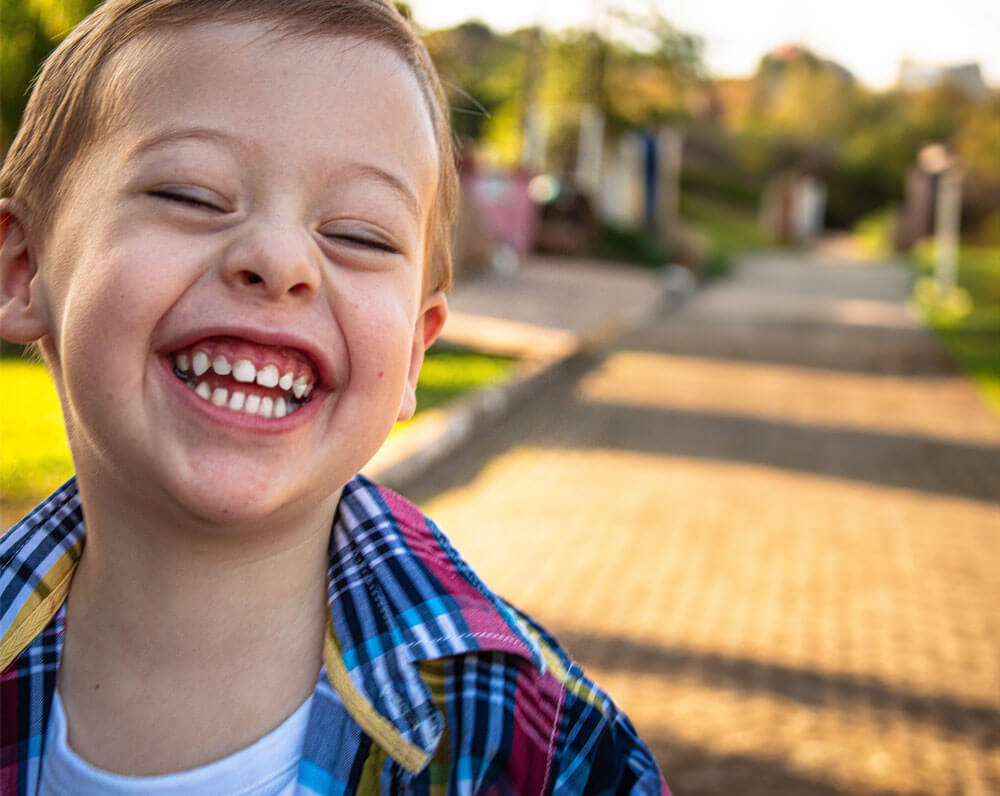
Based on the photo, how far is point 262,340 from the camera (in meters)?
1.21

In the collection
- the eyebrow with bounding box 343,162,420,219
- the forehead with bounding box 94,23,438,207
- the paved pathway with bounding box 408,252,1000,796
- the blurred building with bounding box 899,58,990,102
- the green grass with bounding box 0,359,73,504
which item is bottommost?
the blurred building with bounding box 899,58,990,102

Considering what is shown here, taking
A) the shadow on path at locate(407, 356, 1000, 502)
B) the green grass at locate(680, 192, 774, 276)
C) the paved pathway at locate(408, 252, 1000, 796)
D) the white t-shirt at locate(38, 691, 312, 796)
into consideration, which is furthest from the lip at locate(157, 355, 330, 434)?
the green grass at locate(680, 192, 774, 276)

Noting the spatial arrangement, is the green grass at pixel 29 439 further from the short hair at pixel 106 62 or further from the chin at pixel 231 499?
the chin at pixel 231 499

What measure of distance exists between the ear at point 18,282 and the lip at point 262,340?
248 mm

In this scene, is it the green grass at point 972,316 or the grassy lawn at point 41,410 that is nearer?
the grassy lawn at point 41,410

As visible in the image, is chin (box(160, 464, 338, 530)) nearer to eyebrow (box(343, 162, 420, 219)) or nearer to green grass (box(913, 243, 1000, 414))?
eyebrow (box(343, 162, 420, 219))

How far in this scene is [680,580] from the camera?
490 cm

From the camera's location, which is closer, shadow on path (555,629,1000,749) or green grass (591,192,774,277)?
shadow on path (555,629,1000,749)

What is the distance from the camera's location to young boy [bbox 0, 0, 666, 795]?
1208 mm

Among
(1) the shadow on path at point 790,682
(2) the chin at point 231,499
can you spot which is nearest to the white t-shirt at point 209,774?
(2) the chin at point 231,499

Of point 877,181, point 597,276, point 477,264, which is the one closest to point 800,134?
point 877,181

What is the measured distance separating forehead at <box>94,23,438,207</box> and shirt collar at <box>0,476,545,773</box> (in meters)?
0.47

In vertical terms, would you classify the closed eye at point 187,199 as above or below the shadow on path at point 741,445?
above

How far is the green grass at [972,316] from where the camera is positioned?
11.3 metres
